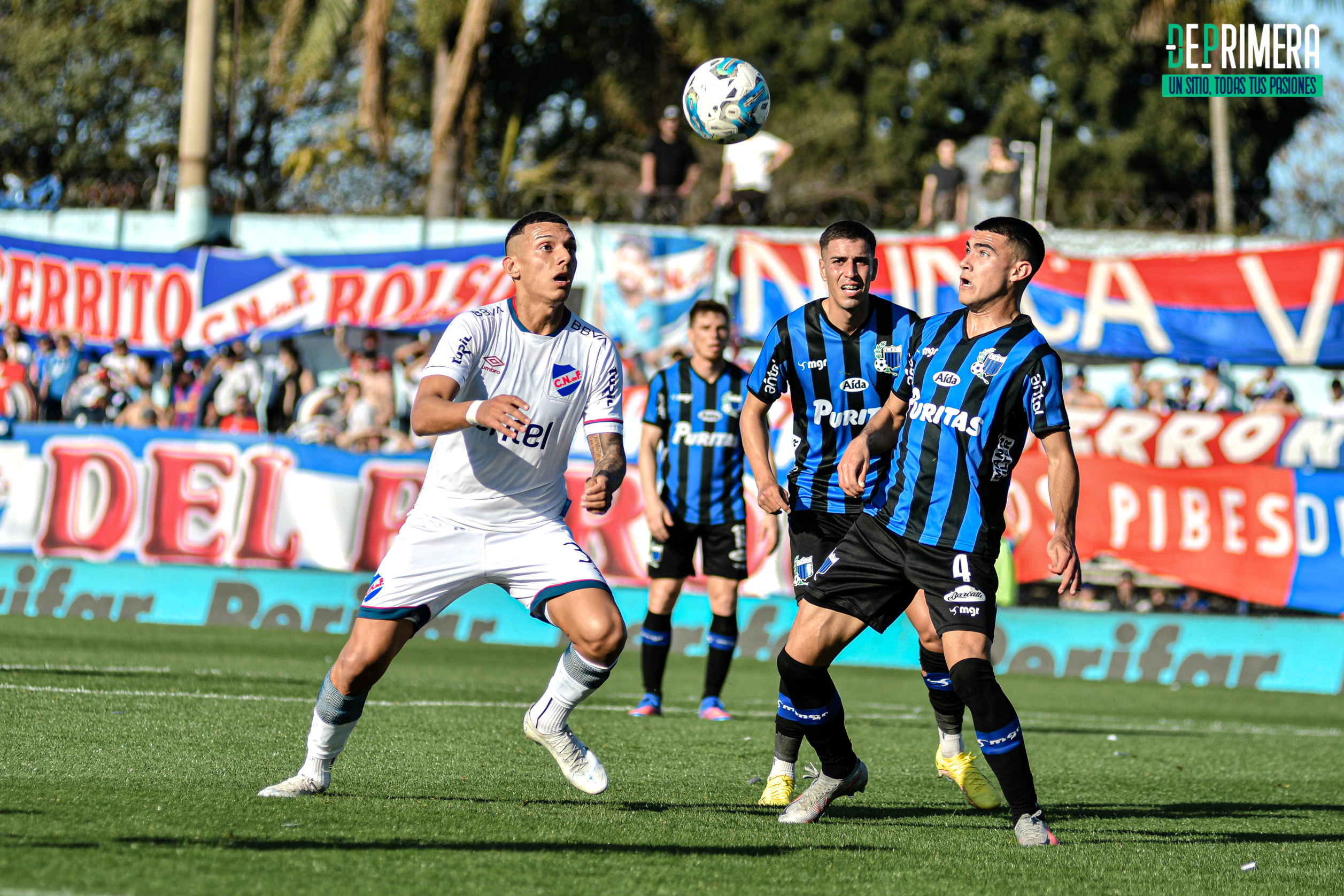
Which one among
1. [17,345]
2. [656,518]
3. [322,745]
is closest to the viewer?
[322,745]

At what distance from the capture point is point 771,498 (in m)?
5.93

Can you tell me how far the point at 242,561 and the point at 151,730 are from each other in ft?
25.7

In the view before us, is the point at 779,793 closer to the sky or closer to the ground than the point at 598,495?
closer to the ground

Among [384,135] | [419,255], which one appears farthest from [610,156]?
[419,255]

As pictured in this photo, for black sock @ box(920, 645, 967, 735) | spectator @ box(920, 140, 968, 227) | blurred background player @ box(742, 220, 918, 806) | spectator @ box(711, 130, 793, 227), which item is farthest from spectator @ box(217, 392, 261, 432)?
black sock @ box(920, 645, 967, 735)

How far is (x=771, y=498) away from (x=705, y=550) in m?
3.69

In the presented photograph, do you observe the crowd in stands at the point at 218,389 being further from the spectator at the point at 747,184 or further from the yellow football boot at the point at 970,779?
the yellow football boot at the point at 970,779

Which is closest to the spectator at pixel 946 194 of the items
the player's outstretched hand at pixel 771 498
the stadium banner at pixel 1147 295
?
the stadium banner at pixel 1147 295

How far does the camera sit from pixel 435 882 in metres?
4.27

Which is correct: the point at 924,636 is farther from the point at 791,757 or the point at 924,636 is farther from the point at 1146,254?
the point at 1146,254

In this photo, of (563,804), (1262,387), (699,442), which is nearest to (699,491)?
(699,442)

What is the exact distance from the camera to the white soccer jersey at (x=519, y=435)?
221 inches

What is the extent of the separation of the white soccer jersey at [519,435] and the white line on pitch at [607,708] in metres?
3.44

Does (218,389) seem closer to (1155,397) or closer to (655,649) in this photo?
(655,649)
